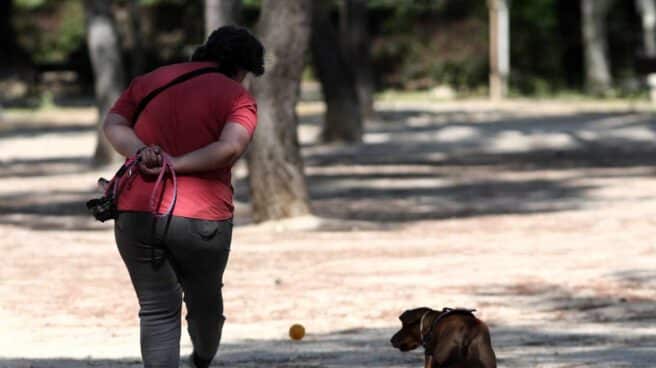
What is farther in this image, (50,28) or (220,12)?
(50,28)

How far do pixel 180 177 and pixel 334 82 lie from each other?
20000 millimetres

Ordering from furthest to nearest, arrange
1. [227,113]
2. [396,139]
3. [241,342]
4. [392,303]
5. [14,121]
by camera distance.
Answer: [14,121], [396,139], [392,303], [241,342], [227,113]

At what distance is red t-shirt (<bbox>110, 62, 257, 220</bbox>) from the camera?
20.3 ft

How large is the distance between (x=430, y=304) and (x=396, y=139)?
18.0 meters

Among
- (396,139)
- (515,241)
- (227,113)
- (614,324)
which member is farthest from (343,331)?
(396,139)

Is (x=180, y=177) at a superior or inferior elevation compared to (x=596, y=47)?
superior

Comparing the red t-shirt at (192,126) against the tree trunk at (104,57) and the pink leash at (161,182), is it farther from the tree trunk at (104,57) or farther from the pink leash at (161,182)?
the tree trunk at (104,57)

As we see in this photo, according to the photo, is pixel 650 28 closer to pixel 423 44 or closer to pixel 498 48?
pixel 498 48

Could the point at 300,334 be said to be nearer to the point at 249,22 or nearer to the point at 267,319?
the point at 267,319

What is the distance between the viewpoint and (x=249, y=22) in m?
47.5

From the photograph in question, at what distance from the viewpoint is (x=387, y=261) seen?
1302 centimetres

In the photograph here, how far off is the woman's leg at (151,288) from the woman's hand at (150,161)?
17 centimetres

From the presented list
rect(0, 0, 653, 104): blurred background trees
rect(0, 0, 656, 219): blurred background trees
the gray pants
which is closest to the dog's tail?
the gray pants

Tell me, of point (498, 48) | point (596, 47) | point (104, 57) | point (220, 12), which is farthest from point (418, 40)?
point (220, 12)
